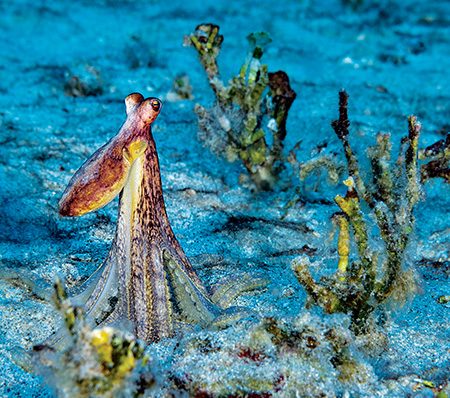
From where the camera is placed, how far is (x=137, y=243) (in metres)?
2.12

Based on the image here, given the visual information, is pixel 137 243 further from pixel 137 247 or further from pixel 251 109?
pixel 251 109

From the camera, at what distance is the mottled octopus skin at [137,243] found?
200cm

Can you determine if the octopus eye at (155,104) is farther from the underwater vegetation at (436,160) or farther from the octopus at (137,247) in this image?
the underwater vegetation at (436,160)

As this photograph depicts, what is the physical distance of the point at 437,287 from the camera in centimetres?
277

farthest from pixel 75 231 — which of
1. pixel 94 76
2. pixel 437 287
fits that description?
pixel 94 76

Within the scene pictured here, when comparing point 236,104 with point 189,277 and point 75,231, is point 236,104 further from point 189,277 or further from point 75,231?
point 189,277

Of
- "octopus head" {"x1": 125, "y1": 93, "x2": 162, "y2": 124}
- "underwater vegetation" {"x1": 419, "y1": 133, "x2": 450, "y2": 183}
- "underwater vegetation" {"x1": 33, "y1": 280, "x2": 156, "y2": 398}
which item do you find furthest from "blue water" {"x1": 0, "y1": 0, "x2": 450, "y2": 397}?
"octopus head" {"x1": 125, "y1": 93, "x2": 162, "y2": 124}

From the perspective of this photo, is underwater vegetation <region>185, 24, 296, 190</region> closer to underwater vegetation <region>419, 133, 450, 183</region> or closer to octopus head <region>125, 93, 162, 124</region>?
underwater vegetation <region>419, 133, 450, 183</region>

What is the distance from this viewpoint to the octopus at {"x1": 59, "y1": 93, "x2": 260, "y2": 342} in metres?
2.00

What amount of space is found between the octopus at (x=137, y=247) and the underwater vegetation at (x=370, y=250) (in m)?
0.42

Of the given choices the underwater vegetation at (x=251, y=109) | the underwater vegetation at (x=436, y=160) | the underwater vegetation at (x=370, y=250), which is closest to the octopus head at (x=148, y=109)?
the underwater vegetation at (x=370, y=250)

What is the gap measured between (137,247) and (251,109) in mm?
1965

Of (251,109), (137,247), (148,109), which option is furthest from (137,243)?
(251,109)

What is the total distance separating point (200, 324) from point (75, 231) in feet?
4.26
